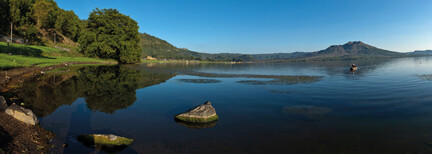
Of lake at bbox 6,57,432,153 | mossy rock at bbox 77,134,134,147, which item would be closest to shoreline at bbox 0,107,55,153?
lake at bbox 6,57,432,153

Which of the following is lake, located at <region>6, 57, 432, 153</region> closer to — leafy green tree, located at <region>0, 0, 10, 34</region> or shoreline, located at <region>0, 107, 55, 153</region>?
shoreline, located at <region>0, 107, 55, 153</region>

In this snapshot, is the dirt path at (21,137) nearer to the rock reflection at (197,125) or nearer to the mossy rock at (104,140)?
the mossy rock at (104,140)

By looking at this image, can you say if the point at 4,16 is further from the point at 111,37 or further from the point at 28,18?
the point at 111,37

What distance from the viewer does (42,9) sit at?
71625 mm

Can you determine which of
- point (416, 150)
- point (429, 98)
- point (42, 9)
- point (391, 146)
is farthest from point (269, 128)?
point (42, 9)

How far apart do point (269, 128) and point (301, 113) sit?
13.7 feet

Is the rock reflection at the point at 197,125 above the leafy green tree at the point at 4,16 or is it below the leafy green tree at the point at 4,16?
below

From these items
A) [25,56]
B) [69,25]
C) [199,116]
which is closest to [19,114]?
[199,116]

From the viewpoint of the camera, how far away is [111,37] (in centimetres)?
6831

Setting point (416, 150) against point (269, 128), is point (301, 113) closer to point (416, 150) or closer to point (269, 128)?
point (269, 128)

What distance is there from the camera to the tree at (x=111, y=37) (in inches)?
2623

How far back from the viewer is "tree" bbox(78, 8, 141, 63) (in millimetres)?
66625

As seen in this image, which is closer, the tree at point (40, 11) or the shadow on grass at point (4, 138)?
the shadow on grass at point (4, 138)

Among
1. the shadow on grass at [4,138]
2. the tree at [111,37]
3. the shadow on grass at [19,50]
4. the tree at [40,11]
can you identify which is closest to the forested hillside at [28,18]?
the tree at [40,11]
